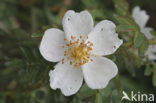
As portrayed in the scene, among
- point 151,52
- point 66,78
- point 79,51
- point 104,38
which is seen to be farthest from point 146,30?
point 66,78

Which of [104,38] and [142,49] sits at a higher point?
[104,38]

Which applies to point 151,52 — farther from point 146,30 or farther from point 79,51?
Result: point 79,51

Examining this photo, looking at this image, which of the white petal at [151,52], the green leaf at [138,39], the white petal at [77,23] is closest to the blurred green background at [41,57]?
the green leaf at [138,39]

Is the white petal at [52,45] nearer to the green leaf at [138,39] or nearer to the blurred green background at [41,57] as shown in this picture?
the blurred green background at [41,57]

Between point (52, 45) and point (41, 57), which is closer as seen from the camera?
point (52, 45)

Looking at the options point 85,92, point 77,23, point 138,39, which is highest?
point 77,23

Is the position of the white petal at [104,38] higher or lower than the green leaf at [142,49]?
higher

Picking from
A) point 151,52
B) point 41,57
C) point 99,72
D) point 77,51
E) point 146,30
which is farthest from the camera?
point 146,30
